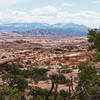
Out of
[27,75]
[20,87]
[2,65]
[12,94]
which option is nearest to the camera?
[12,94]

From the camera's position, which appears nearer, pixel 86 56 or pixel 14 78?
pixel 14 78

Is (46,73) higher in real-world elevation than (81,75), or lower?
lower

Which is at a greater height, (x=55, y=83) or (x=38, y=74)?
(x=55, y=83)

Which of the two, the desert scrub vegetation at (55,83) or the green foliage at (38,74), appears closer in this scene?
the desert scrub vegetation at (55,83)

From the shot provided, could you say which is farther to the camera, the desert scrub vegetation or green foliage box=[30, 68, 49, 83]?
green foliage box=[30, 68, 49, 83]

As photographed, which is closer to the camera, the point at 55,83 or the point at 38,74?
the point at 55,83

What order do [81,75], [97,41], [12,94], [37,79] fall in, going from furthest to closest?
1. [37,79]
2. [12,94]
3. [97,41]
4. [81,75]

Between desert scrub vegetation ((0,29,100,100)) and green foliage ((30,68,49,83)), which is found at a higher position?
desert scrub vegetation ((0,29,100,100))

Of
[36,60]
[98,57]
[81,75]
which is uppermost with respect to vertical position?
[98,57]

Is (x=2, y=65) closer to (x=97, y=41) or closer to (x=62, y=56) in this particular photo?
(x=62, y=56)

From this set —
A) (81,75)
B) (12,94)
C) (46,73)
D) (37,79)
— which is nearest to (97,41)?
(81,75)

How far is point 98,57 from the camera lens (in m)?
13.7

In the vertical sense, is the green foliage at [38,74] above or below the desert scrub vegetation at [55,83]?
below

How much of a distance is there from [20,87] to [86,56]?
29447mm
